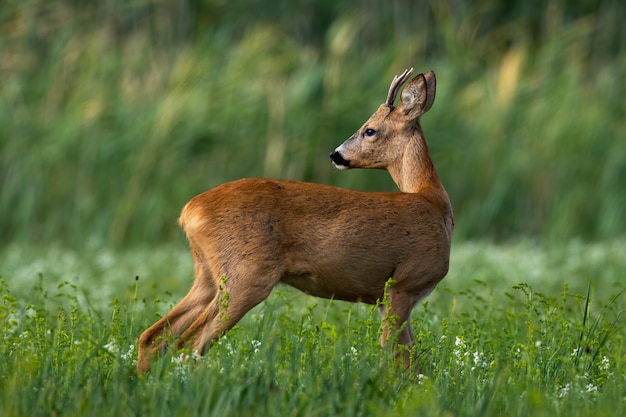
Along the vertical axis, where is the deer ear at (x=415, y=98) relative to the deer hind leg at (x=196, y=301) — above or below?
above

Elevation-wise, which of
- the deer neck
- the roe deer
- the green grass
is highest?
the deer neck

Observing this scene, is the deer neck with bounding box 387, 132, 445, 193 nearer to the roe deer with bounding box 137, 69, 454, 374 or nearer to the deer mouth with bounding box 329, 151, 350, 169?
the deer mouth with bounding box 329, 151, 350, 169

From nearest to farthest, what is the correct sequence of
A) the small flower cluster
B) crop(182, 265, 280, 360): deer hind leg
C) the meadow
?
the small flower cluster → crop(182, 265, 280, 360): deer hind leg → the meadow

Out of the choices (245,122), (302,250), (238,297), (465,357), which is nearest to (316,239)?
(302,250)

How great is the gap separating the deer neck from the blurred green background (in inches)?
206

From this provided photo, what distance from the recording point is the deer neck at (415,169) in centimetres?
616

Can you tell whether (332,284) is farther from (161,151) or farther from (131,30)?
(131,30)

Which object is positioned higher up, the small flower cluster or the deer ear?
the deer ear

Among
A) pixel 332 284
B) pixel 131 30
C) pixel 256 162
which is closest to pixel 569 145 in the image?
pixel 256 162

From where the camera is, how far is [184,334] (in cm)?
531

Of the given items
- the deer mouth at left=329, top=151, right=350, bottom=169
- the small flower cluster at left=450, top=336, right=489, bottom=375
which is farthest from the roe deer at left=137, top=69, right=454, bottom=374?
the deer mouth at left=329, top=151, right=350, bottom=169

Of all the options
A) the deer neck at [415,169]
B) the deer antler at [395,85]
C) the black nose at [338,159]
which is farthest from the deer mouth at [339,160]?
the deer antler at [395,85]

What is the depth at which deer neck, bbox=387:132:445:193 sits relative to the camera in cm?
616

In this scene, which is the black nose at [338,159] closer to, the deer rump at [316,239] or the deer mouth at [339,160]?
the deer mouth at [339,160]
